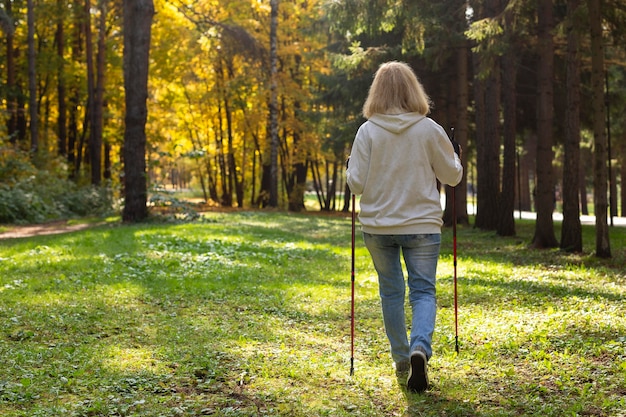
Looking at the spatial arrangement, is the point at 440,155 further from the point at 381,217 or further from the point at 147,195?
the point at 147,195

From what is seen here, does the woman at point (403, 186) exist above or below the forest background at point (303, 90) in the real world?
below

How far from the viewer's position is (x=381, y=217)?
4.92m

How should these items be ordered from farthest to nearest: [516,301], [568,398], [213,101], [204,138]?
[204,138] → [213,101] → [516,301] → [568,398]

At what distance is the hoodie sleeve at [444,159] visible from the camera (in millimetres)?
4957

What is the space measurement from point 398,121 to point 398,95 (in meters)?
0.21

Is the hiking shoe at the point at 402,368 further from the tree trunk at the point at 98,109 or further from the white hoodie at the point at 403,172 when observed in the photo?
the tree trunk at the point at 98,109

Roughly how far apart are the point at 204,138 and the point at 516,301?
39.6m

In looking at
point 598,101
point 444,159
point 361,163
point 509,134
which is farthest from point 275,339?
point 509,134

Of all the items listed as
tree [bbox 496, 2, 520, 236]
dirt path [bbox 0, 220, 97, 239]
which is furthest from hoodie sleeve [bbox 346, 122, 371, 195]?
dirt path [bbox 0, 220, 97, 239]

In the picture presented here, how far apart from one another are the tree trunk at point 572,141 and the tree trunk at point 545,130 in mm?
847

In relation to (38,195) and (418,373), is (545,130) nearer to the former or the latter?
(418,373)

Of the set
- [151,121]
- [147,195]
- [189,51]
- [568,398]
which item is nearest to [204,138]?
[151,121]

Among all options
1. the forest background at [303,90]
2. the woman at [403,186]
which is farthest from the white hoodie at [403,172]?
the forest background at [303,90]

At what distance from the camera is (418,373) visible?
187 inches
